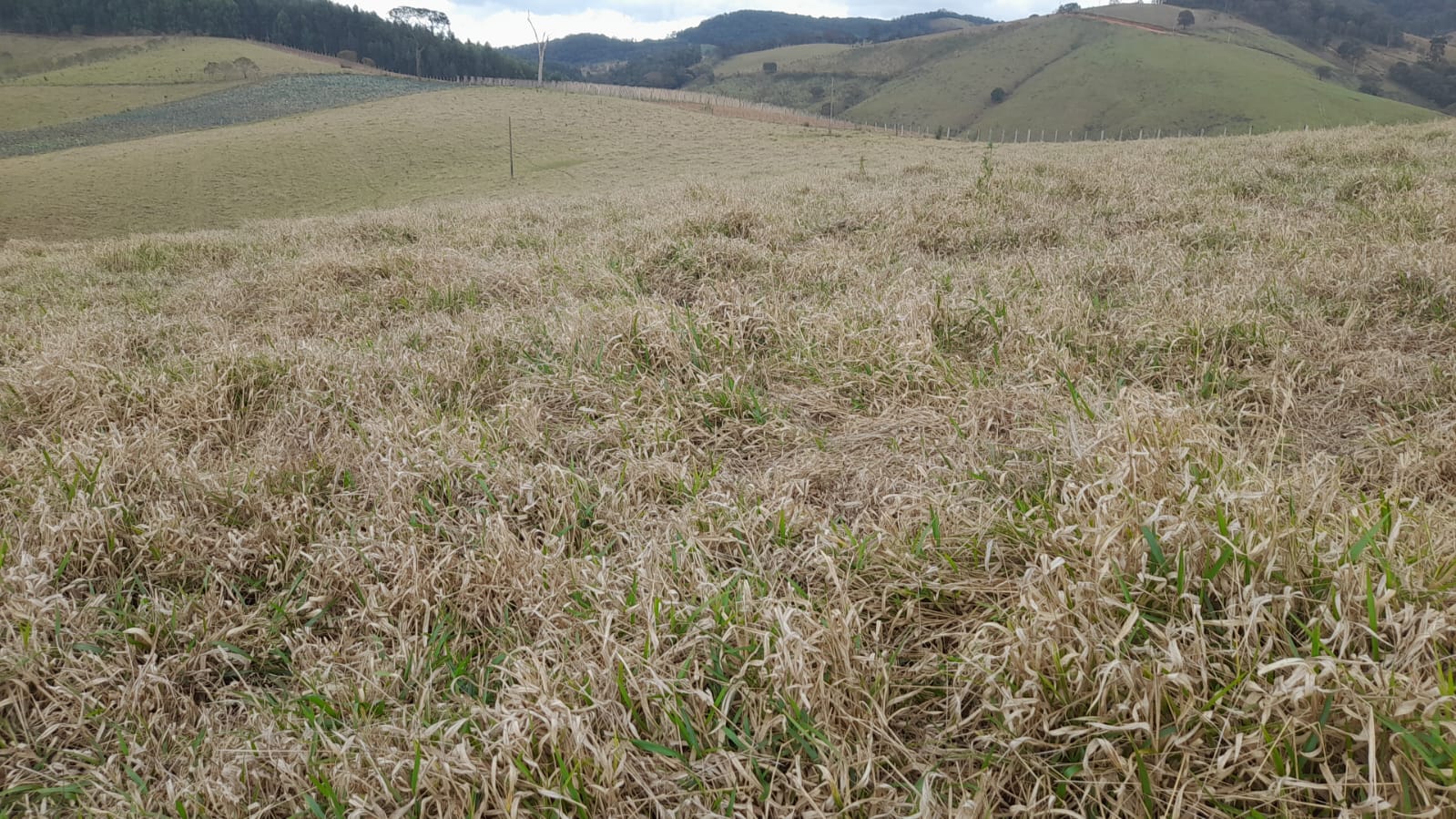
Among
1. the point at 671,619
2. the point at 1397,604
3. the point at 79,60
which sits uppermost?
the point at 79,60

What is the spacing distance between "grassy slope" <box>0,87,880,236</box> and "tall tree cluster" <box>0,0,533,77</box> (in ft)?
248

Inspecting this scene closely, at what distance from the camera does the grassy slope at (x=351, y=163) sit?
35656mm

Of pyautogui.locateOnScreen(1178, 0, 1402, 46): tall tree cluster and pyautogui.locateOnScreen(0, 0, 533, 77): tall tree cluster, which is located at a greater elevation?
pyautogui.locateOnScreen(1178, 0, 1402, 46): tall tree cluster

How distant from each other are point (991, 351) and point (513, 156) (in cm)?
4750

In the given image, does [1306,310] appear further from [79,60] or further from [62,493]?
[79,60]

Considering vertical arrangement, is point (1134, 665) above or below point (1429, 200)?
below

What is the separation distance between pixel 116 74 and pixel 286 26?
5000 cm

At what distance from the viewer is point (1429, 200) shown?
7.23 m

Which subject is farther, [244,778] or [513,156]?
[513,156]

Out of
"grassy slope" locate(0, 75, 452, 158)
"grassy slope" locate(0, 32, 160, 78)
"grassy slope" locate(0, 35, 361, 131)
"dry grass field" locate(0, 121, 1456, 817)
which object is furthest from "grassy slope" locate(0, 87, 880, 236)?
"grassy slope" locate(0, 32, 160, 78)

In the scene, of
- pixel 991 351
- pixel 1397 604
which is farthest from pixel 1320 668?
pixel 991 351

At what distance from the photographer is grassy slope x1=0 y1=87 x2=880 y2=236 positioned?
35.7 meters

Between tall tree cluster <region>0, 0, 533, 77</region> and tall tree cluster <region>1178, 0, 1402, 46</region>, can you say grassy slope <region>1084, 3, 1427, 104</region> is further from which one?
tall tree cluster <region>0, 0, 533, 77</region>

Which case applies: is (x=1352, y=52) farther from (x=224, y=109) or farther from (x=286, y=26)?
(x=286, y=26)
